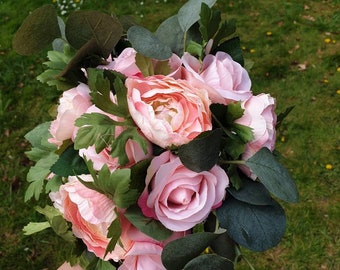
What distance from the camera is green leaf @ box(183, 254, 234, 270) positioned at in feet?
2.86

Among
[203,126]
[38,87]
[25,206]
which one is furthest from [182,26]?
[38,87]

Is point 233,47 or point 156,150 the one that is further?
point 233,47

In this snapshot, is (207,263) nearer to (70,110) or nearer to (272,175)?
(272,175)

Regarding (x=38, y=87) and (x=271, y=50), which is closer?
(x=38, y=87)

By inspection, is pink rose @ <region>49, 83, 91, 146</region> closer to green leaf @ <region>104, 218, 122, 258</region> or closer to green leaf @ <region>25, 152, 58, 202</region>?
green leaf @ <region>25, 152, 58, 202</region>

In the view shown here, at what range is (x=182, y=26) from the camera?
1.13 metres

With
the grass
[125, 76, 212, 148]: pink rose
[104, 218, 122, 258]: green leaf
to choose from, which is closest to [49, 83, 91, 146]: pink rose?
[125, 76, 212, 148]: pink rose

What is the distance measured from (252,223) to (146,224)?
198mm

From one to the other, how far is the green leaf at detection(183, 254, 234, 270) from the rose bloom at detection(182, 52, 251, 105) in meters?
0.30

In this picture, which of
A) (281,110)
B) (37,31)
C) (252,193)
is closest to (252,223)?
(252,193)

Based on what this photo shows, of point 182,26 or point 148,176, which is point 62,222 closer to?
point 148,176

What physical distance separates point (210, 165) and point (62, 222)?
12.7 inches

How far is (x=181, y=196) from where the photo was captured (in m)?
0.91

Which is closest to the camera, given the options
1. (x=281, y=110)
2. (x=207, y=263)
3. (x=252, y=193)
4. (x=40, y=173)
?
(x=207, y=263)
